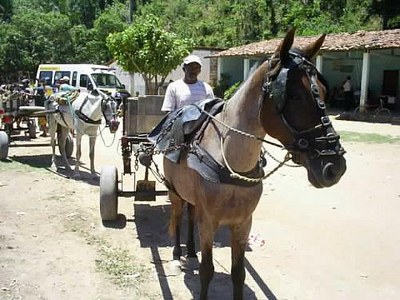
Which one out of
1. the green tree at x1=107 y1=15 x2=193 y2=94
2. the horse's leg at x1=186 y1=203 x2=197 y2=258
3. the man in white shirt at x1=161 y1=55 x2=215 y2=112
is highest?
the green tree at x1=107 y1=15 x2=193 y2=94

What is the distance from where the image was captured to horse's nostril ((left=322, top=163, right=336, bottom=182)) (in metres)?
2.70

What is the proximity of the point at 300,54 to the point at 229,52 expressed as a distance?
25.4m

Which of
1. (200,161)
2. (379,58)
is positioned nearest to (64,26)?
(379,58)

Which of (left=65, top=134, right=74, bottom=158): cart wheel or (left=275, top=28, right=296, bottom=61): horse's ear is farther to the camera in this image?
(left=65, top=134, right=74, bottom=158): cart wheel

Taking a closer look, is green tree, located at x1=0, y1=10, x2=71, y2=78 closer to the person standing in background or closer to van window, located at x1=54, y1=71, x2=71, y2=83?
A: van window, located at x1=54, y1=71, x2=71, y2=83

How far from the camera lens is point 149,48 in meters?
22.7

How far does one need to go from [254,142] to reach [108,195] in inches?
126

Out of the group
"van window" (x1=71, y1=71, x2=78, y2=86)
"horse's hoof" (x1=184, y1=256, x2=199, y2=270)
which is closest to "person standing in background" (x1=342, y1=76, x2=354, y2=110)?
"van window" (x1=71, y1=71, x2=78, y2=86)

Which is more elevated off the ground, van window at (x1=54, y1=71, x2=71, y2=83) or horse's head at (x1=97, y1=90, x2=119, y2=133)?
van window at (x1=54, y1=71, x2=71, y2=83)

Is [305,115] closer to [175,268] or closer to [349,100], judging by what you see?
[175,268]

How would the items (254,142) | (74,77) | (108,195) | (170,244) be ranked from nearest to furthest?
(254,142) < (170,244) < (108,195) < (74,77)

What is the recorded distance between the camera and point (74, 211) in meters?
6.91

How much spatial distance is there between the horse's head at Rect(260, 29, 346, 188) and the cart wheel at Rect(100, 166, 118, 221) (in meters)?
3.58

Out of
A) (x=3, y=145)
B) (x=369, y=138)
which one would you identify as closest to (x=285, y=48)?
(x=3, y=145)
